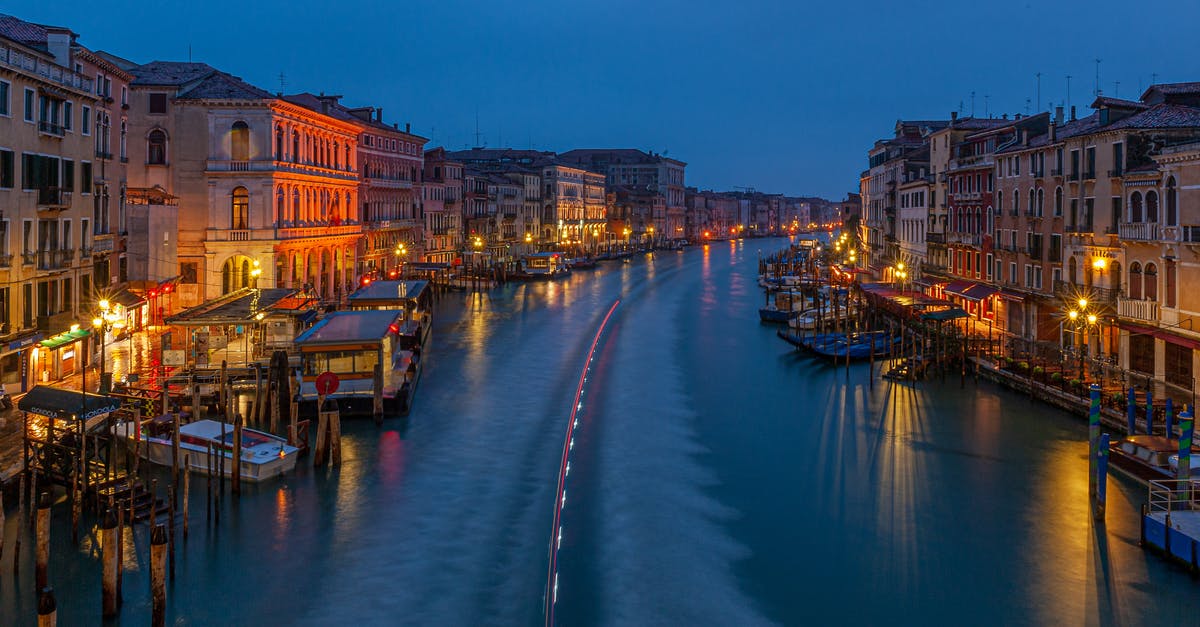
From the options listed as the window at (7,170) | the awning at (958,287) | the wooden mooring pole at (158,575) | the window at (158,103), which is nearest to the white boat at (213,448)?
the wooden mooring pole at (158,575)

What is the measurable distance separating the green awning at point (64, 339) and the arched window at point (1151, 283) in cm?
2480

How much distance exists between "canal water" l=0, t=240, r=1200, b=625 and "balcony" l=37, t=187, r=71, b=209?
8.25 meters

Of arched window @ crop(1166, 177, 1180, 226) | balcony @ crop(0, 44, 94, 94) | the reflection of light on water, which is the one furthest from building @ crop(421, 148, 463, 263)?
the reflection of light on water

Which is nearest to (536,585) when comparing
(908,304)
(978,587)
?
(978,587)

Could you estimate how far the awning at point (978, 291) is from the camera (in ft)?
114

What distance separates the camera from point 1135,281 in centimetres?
2506

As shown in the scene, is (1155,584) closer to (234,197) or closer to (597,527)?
(597,527)

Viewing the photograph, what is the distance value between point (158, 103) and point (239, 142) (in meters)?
2.98

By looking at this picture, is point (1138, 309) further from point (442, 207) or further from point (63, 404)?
point (442, 207)

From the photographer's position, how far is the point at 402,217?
199 ft

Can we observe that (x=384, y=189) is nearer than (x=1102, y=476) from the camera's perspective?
No

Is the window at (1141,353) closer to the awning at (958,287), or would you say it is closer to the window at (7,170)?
the awning at (958,287)

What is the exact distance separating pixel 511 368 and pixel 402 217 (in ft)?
101

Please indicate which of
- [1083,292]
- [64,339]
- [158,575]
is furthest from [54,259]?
[1083,292]
